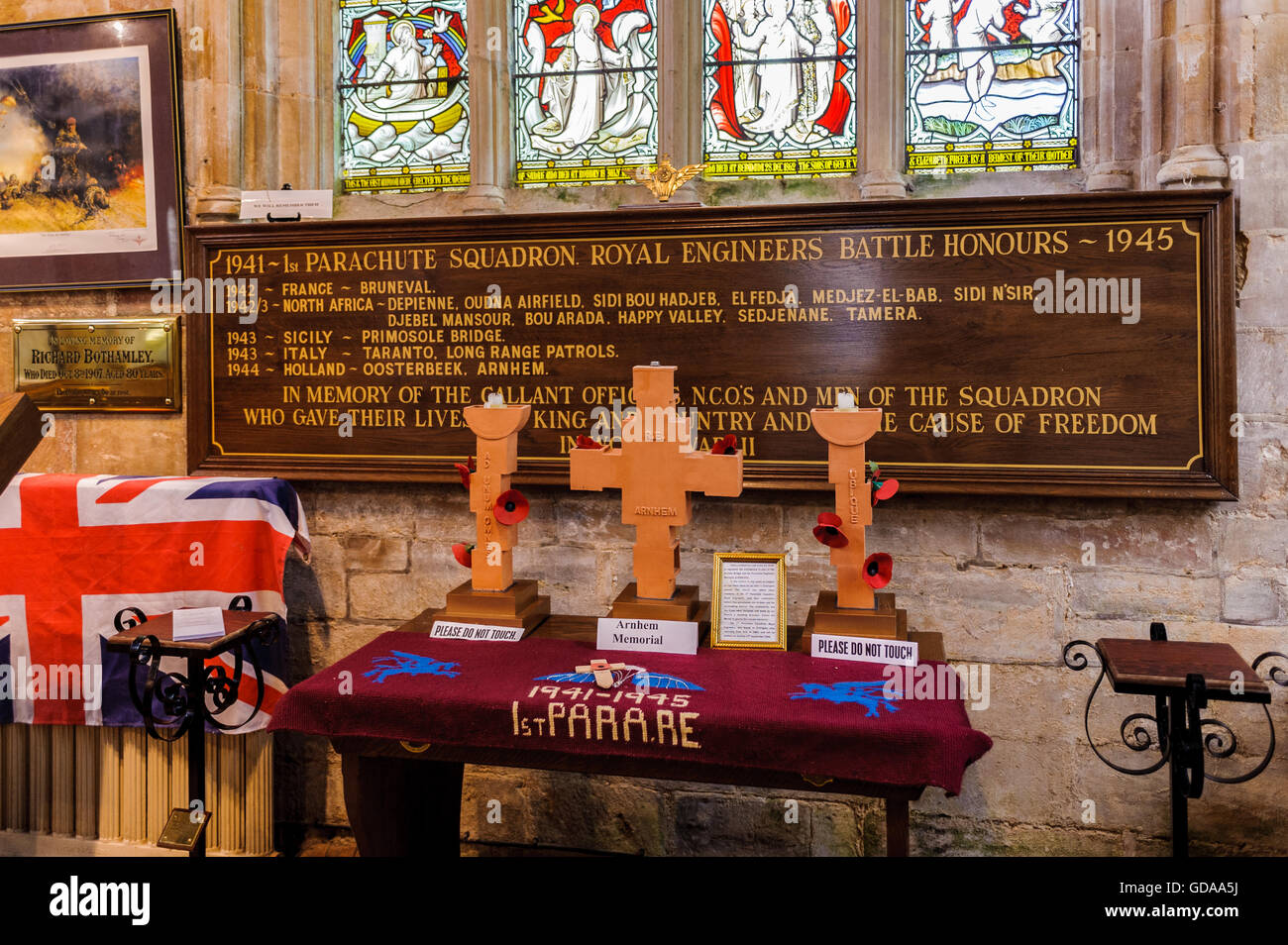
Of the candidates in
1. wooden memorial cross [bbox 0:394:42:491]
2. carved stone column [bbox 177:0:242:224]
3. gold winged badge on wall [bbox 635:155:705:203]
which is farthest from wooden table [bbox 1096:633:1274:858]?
carved stone column [bbox 177:0:242:224]

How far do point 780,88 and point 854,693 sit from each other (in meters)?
2.05

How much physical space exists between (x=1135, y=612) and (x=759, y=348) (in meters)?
1.37

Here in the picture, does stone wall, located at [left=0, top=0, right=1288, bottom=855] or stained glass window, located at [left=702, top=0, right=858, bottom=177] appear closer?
stone wall, located at [left=0, top=0, right=1288, bottom=855]

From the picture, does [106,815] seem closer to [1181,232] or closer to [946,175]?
[946,175]

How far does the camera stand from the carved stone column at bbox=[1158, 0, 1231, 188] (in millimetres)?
2525

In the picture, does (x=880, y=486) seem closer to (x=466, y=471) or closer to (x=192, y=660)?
(x=466, y=471)

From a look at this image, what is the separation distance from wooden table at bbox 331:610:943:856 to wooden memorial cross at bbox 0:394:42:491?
1436 mm

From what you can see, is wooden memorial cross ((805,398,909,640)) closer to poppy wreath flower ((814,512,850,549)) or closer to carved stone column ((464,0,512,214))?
poppy wreath flower ((814,512,850,549))

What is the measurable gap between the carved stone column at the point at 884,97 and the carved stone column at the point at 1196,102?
30.1 inches

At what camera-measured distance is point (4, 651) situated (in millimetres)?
2861

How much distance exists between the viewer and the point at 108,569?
2.83 metres

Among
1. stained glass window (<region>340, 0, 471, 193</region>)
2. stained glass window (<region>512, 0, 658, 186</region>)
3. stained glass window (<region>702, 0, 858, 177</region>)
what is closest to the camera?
stained glass window (<region>702, 0, 858, 177</region>)

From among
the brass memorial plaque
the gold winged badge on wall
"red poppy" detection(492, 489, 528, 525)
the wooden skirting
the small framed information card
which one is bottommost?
the wooden skirting
